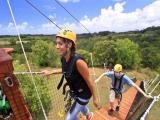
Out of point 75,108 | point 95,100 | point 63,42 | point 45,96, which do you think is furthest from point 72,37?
point 45,96

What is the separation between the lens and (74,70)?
3.51m

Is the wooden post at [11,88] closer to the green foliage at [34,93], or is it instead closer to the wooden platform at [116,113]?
the wooden platform at [116,113]

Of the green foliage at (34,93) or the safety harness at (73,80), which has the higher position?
the safety harness at (73,80)

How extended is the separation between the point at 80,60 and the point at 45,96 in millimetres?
13540

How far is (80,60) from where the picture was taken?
3.42 meters

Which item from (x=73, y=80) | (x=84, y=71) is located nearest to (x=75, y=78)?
(x=73, y=80)

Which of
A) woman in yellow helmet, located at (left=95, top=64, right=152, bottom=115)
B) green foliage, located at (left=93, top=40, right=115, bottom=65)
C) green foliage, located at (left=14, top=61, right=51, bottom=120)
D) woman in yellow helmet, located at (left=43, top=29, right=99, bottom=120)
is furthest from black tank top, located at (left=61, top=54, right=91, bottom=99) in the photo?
green foliage, located at (left=93, top=40, right=115, bottom=65)

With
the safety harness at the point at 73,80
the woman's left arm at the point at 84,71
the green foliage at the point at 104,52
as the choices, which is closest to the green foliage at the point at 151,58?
the green foliage at the point at 104,52

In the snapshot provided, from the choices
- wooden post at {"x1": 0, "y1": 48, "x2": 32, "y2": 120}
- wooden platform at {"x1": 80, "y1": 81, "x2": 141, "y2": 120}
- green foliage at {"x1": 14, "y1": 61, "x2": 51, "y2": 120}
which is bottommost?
green foliage at {"x1": 14, "y1": 61, "x2": 51, "y2": 120}

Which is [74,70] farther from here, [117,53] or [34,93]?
[117,53]

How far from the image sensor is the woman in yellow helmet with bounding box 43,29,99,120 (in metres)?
3.36

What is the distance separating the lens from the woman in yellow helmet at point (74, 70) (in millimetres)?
3363

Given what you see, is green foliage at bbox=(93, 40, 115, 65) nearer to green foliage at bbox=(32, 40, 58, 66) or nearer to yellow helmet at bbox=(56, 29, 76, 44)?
green foliage at bbox=(32, 40, 58, 66)

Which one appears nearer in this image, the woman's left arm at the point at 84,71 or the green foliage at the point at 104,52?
the woman's left arm at the point at 84,71
